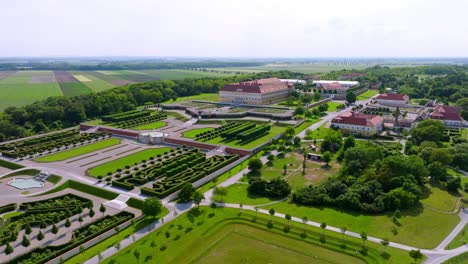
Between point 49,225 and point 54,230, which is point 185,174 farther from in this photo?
point 54,230

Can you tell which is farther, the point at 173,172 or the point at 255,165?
the point at 255,165

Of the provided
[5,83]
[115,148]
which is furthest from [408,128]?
[5,83]

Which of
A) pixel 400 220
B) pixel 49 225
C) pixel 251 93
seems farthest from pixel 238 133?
pixel 251 93

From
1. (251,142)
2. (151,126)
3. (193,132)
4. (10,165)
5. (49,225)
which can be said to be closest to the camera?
(49,225)

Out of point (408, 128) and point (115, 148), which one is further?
point (408, 128)

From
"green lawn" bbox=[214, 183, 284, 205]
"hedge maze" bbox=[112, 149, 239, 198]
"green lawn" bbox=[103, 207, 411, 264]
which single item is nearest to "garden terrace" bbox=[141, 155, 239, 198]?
"hedge maze" bbox=[112, 149, 239, 198]

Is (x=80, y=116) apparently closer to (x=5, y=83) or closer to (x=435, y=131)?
(x=435, y=131)
